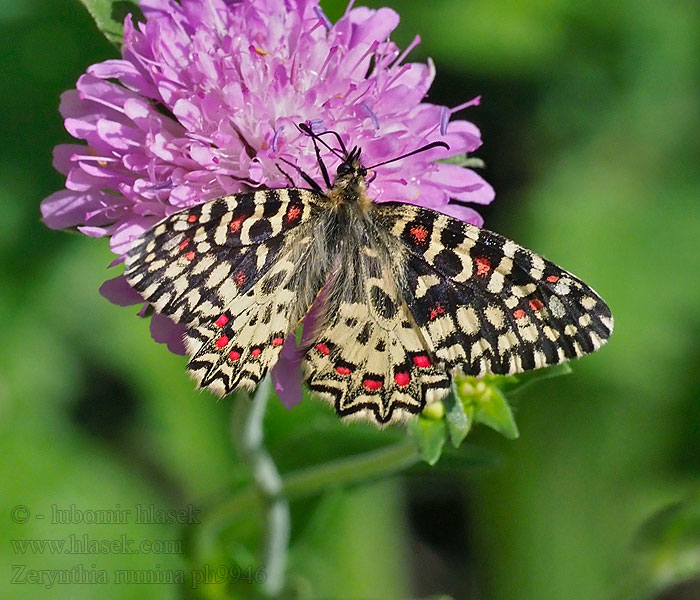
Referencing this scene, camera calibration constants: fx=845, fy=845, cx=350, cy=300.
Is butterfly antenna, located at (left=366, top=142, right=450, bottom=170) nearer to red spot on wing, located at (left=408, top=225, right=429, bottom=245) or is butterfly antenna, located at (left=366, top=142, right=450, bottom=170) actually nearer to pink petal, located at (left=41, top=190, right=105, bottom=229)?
red spot on wing, located at (left=408, top=225, right=429, bottom=245)

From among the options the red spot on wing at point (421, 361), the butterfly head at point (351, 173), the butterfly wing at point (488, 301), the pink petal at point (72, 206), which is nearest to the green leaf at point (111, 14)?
the pink petal at point (72, 206)

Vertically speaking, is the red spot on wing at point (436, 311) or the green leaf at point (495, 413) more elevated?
the red spot on wing at point (436, 311)

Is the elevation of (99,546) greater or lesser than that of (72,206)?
lesser

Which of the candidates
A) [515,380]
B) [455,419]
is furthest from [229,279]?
[515,380]

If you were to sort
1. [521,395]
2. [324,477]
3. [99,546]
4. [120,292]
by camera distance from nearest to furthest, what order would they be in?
1. [120,292]
2. [324,477]
3. [99,546]
4. [521,395]

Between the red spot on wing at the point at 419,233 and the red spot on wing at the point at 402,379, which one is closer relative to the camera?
the red spot on wing at the point at 402,379

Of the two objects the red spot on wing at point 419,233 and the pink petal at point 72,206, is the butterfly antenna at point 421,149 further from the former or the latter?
the pink petal at point 72,206

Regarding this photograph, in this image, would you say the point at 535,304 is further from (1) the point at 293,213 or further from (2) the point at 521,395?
(2) the point at 521,395
